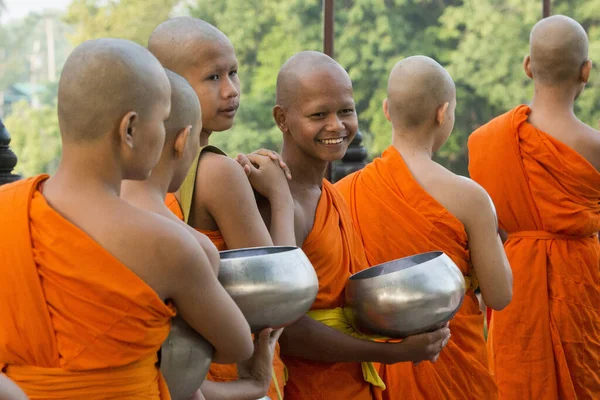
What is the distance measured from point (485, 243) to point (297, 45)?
7134 mm

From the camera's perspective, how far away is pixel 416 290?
2.32 meters

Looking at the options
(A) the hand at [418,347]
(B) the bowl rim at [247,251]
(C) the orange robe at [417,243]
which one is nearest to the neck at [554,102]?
(C) the orange robe at [417,243]

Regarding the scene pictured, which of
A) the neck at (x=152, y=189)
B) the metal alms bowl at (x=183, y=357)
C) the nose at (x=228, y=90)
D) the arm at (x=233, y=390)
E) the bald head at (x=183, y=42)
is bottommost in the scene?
the arm at (x=233, y=390)

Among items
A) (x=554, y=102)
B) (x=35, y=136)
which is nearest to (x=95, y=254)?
(x=554, y=102)

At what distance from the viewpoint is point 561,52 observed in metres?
3.94

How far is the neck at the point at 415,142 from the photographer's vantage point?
3.03 meters

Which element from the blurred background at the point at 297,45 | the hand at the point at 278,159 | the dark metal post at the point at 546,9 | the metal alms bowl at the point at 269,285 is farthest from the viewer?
the blurred background at the point at 297,45

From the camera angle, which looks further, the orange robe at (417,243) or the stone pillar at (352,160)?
the stone pillar at (352,160)

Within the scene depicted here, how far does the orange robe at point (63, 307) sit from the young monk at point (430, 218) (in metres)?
1.41

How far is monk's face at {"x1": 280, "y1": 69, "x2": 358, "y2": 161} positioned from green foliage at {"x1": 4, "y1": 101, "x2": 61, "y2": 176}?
5559mm

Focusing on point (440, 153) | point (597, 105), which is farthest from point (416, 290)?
point (597, 105)

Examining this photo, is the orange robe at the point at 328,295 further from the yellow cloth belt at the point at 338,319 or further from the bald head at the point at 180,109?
the bald head at the point at 180,109

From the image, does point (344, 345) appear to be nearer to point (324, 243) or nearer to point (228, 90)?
point (324, 243)

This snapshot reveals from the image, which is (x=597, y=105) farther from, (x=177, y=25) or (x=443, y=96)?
(x=177, y=25)
